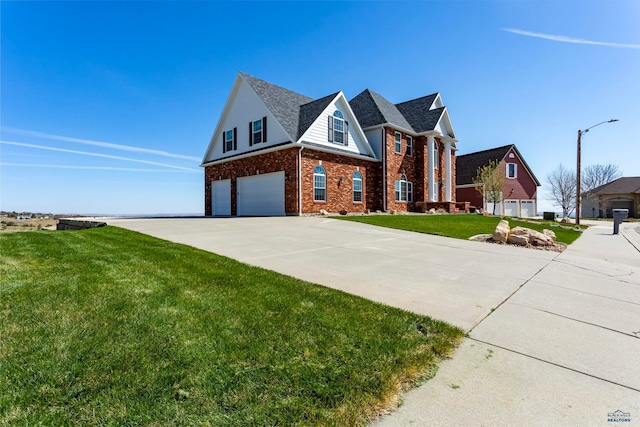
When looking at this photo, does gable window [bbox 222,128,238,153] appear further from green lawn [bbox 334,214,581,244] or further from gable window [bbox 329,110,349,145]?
green lawn [bbox 334,214,581,244]

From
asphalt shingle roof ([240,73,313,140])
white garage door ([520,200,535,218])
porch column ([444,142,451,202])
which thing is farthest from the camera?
white garage door ([520,200,535,218])

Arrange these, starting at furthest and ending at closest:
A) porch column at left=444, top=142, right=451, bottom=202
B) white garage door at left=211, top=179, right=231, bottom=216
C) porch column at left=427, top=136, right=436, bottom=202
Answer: porch column at left=444, top=142, right=451, bottom=202
porch column at left=427, top=136, right=436, bottom=202
white garage door at left=211, top=179, right=231, bottom=216

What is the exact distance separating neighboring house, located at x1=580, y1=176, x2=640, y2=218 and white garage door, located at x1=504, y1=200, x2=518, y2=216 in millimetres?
12844

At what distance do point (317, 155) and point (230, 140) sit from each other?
7648 mm

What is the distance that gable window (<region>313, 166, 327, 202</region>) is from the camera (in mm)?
18125

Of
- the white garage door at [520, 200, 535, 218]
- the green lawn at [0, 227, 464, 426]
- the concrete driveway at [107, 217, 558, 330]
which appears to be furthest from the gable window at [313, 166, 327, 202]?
the white garage door at [520, 200, 535, 218]

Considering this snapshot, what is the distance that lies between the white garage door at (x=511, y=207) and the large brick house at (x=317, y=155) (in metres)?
13.0

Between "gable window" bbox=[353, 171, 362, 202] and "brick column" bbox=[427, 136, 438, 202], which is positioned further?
"brick column" bbox=[427, 136, 438, 202]

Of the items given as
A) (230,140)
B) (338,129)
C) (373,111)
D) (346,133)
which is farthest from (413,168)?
(230,140)

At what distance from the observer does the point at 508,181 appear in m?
34.6

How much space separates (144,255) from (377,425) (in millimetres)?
5744

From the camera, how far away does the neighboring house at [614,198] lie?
120 feet

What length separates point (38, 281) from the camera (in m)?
4.23

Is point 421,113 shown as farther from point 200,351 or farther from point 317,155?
point 200,351
